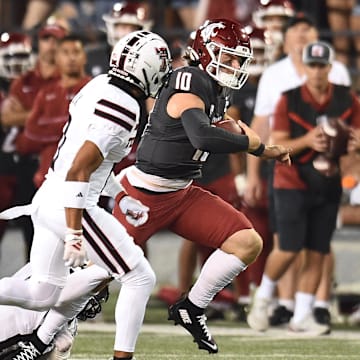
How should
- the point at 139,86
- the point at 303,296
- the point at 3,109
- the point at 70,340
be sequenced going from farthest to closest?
the point at 3,109
the point at 303,296
the point at 70,340
the point at 139,86

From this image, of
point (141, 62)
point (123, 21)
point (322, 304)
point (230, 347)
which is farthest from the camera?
point (123, 21)

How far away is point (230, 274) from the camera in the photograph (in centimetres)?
713

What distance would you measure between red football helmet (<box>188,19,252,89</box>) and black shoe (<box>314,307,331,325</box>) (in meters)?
2.27

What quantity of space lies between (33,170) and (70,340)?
3.46 m

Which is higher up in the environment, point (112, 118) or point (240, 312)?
point (112, 118)

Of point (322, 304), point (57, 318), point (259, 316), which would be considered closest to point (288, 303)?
point (322, 304)

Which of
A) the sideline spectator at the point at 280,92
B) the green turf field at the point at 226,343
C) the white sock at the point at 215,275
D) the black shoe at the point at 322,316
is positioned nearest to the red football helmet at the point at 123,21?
the sideline spectator at the point at 280,92

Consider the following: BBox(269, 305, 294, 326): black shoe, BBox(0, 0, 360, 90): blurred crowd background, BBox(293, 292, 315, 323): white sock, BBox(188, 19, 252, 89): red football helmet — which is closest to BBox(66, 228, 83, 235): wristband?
BBox(188, 19, 252, 89): red football helmet

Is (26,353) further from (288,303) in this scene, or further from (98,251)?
(288,303)

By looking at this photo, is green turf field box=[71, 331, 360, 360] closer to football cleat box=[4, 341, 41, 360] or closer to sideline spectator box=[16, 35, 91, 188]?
football cleat box=[4, 341, 41, 360]

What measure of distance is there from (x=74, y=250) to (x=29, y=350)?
28.7 inches

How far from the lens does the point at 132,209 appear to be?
6824mm

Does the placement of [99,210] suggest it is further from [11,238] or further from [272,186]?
[11,238]

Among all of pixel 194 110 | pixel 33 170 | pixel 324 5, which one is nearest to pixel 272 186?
pixel 33 170
